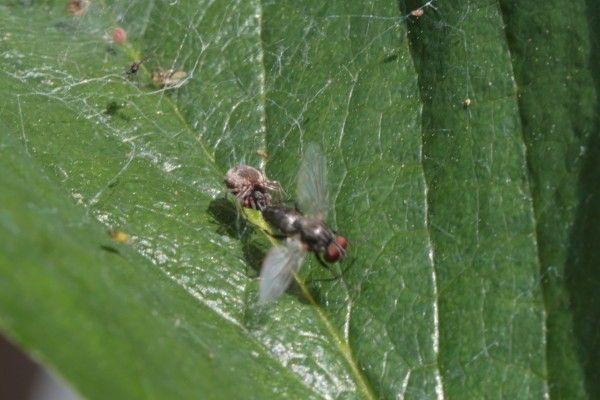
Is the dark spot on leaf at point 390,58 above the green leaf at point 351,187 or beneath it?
above

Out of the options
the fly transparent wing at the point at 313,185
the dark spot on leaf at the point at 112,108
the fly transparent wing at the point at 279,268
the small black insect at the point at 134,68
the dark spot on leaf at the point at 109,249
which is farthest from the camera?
the small black insect at the point at 134,68

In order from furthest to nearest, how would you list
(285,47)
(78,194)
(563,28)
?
(285,47)
(78,194)
(563,28)

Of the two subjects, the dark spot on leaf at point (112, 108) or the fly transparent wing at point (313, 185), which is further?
the dark spot on leaf at point (112, 108)

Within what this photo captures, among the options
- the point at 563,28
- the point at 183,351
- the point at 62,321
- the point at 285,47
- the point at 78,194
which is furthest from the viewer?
the point at 285,47

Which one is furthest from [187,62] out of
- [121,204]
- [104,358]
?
[104,358]

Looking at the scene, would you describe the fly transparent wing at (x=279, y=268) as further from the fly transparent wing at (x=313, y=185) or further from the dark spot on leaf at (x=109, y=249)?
the dark spot on leaf at (x=109, y=249)

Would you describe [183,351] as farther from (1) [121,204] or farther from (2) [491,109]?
(2) [491,109]

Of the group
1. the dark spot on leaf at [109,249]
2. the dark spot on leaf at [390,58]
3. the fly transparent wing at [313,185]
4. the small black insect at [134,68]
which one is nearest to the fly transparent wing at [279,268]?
the fly transparent wing at [313,185]

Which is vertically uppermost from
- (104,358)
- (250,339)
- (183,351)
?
(104,358)

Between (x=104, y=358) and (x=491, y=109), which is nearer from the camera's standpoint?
(x=104, y=358)
